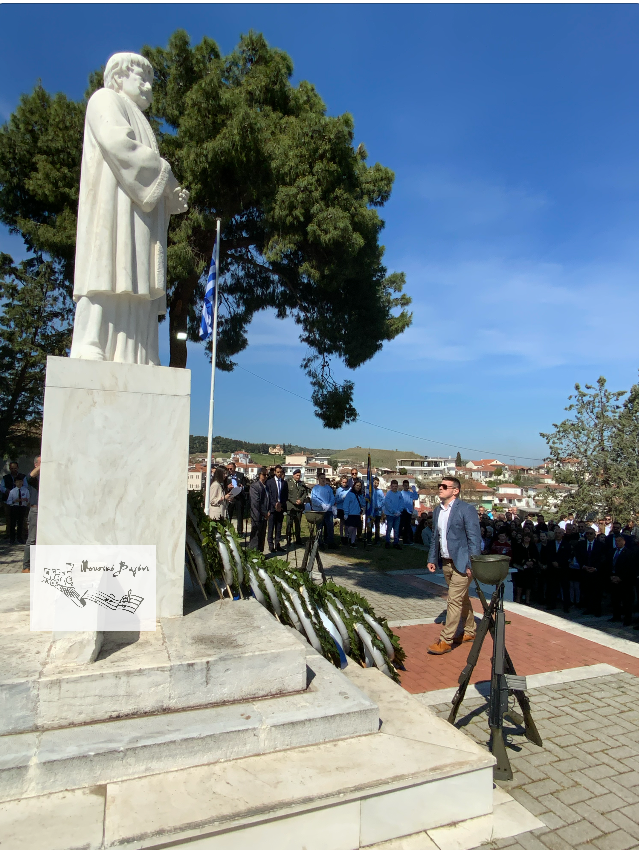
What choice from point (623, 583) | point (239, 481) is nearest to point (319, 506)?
point (239, 481)

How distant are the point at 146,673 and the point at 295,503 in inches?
373

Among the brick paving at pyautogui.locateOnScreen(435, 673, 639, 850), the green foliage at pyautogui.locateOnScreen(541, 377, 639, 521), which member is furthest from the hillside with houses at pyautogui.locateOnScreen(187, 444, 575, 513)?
the brick paving at pyautogui.locateOnScreen(435, 673, 639, 850)

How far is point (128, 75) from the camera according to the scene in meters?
3.69

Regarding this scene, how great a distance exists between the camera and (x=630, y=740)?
3.63 m

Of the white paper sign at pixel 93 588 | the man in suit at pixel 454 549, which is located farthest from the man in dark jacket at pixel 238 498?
the white paper sign at pixel 93 588

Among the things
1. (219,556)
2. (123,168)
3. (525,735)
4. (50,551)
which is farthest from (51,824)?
(123,168)

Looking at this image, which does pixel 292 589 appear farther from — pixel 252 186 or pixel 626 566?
pixel 252 186

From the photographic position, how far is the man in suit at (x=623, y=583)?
23.1 ft

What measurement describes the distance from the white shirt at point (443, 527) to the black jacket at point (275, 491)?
221 inches

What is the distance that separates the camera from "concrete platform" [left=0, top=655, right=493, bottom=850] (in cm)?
201

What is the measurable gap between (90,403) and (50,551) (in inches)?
33.1

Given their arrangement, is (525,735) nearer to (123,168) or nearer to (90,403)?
(90,403)

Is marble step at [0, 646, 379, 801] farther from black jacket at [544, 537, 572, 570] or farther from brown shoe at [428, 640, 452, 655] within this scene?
black jacket at [544, 537, 572, 570]

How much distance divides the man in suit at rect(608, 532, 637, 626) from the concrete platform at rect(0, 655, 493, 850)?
17.8 feet
